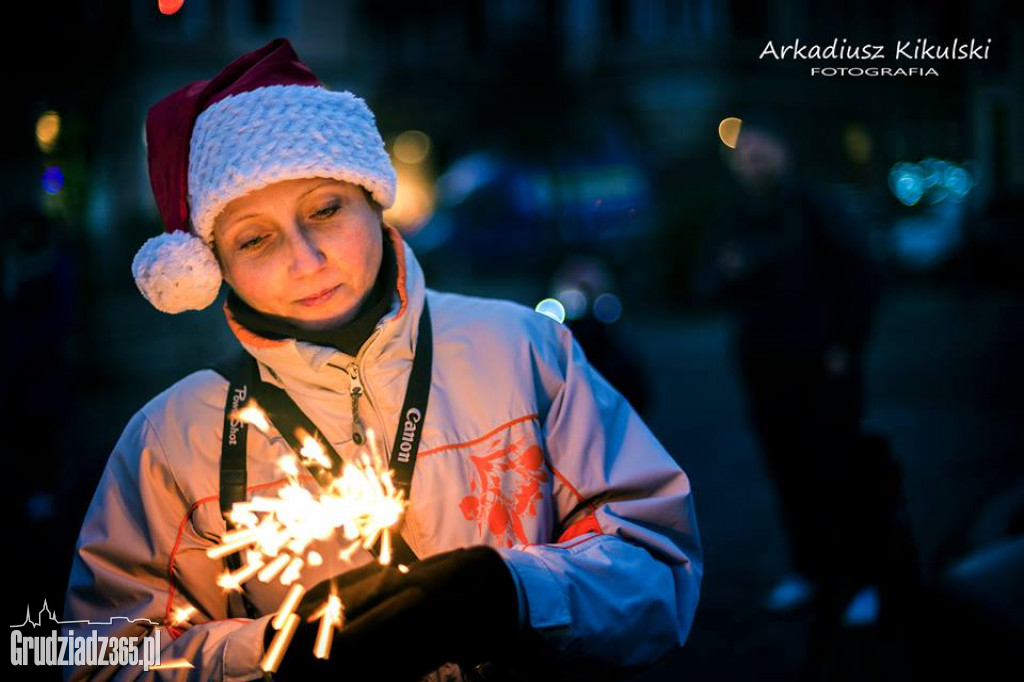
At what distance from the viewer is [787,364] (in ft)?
17.7

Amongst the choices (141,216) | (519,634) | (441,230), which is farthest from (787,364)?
(141,216)

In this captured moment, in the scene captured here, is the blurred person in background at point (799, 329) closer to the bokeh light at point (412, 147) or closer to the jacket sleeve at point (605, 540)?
the jacket sleeve at point (605, 540)

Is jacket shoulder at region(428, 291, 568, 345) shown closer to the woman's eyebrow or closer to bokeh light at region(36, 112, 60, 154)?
the woman's eyebrow

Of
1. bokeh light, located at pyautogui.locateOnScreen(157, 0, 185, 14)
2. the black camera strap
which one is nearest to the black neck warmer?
the black camera strap

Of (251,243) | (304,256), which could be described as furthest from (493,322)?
(251,243)

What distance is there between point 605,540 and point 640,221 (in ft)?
54.5

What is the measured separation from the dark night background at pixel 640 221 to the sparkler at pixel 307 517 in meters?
0.74

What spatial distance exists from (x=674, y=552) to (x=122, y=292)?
1423 centimetres

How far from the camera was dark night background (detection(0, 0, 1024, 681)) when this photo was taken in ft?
14.9

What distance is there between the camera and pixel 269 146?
2.10 metres

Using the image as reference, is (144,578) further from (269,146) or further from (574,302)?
(574,302)

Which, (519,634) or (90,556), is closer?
(519,634)

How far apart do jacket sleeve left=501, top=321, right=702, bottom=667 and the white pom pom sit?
78 cm

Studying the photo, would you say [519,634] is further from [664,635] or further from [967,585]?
[967,585]
